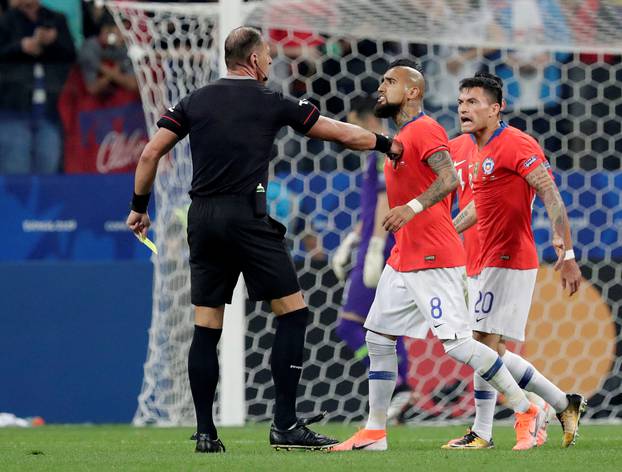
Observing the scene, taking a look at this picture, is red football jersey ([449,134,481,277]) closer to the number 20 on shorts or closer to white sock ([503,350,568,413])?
the number 20 on shorts

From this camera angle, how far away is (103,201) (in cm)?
1059

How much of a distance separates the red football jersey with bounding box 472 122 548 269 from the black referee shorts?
3.87ft

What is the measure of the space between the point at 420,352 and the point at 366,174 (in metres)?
1.48

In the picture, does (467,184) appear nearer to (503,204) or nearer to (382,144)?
(503,204)

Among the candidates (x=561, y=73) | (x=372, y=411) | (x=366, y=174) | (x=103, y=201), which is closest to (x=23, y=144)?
(x=103, y=201)

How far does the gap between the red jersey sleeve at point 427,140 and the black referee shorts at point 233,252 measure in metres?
0.74

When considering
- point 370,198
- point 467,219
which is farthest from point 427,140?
point 370,198

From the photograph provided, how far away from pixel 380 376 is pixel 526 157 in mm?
1266

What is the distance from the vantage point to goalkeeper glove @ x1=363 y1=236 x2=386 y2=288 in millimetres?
9047

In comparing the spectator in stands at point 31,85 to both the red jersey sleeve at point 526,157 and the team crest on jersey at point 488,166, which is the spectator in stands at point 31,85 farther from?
the red jersey sleeve at point 526,157

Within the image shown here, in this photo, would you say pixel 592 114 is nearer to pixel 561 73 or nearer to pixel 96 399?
pixel 561 73

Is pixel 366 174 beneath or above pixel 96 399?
above

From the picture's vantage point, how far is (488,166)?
6.64 metres

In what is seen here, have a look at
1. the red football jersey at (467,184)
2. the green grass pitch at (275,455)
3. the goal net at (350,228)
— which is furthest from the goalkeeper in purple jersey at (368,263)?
the red football jersey at (467,184)
